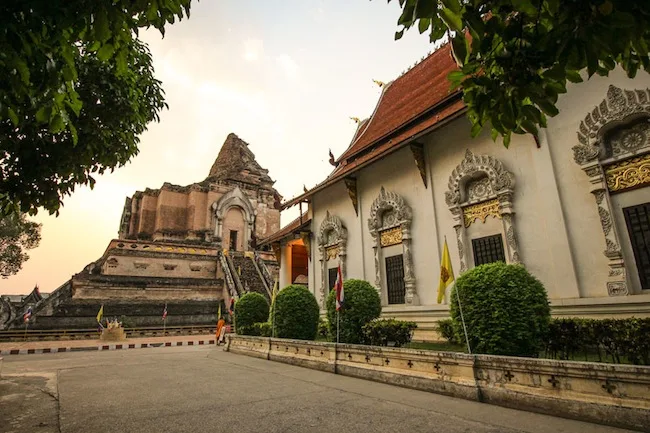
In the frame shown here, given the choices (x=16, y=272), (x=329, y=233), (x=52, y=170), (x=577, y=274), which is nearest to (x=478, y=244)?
(x=577, y=274)

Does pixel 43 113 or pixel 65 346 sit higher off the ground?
pixel 43 113

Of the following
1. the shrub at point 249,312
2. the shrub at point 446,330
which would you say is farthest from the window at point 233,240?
the shrub at point 446,330

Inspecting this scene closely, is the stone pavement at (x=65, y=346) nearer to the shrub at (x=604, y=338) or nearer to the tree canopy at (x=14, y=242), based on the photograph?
the shrub at (x=604, y=338)

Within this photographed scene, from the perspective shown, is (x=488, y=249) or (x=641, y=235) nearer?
(x=641, y=235)

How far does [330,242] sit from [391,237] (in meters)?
3.23

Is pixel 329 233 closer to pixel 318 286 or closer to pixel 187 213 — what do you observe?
pixel 318 286

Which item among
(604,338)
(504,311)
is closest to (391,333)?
(504,311)

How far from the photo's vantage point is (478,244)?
883 cm

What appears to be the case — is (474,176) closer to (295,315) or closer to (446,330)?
(446,330)

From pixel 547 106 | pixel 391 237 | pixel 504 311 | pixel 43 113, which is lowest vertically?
pixel 504 311

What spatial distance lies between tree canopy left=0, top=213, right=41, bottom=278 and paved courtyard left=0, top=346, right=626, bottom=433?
29822 millimetres

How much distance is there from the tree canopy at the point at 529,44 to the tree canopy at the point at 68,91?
72.6 inches

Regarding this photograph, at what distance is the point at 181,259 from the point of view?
26.5m

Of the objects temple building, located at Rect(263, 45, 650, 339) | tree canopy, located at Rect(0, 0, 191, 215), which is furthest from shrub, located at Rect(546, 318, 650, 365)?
tree canopy, located at Rect(0, 0, 191, 215)
